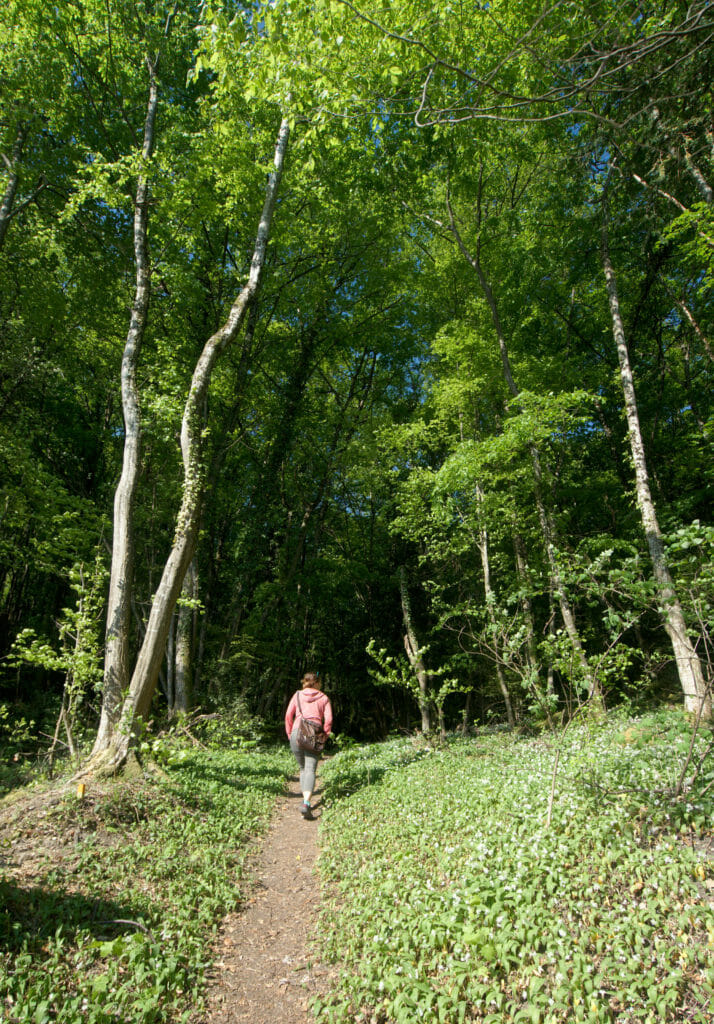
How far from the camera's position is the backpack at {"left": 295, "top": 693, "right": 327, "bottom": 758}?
23.0ft

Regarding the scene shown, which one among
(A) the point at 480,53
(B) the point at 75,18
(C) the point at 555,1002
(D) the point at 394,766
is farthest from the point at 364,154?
(C) the point at 555,1002

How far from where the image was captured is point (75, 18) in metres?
9.49

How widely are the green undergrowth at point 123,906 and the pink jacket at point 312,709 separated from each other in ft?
4.55

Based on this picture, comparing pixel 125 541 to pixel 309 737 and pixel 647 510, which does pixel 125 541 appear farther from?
pixel 647 510

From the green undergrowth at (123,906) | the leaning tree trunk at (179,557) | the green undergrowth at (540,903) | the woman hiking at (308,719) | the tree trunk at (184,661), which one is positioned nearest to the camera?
the green undergrowth at (540,903)

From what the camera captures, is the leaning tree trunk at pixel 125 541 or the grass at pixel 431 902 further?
the leaning tree trunk at pixel 125 541

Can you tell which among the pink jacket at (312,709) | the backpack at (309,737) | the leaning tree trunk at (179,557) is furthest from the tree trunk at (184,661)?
the backpack at (309,737)

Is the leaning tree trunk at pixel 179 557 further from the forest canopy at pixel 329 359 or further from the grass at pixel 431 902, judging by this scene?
the grass at pixel 431 902

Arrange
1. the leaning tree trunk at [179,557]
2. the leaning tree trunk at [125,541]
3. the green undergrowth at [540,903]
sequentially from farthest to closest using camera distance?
the leaning tree trunk at [125,541]
the leaning tree trunk at [179,557]
the green undergrowth at [540,903]

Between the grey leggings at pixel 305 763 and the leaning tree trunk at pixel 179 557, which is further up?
the leaning tree trunk at pixel 179 557

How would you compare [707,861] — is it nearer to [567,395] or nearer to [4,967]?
[4,967]

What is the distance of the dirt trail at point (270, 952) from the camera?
320cm

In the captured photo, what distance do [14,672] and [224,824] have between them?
53.2 feet

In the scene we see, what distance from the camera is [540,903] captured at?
130 inches
